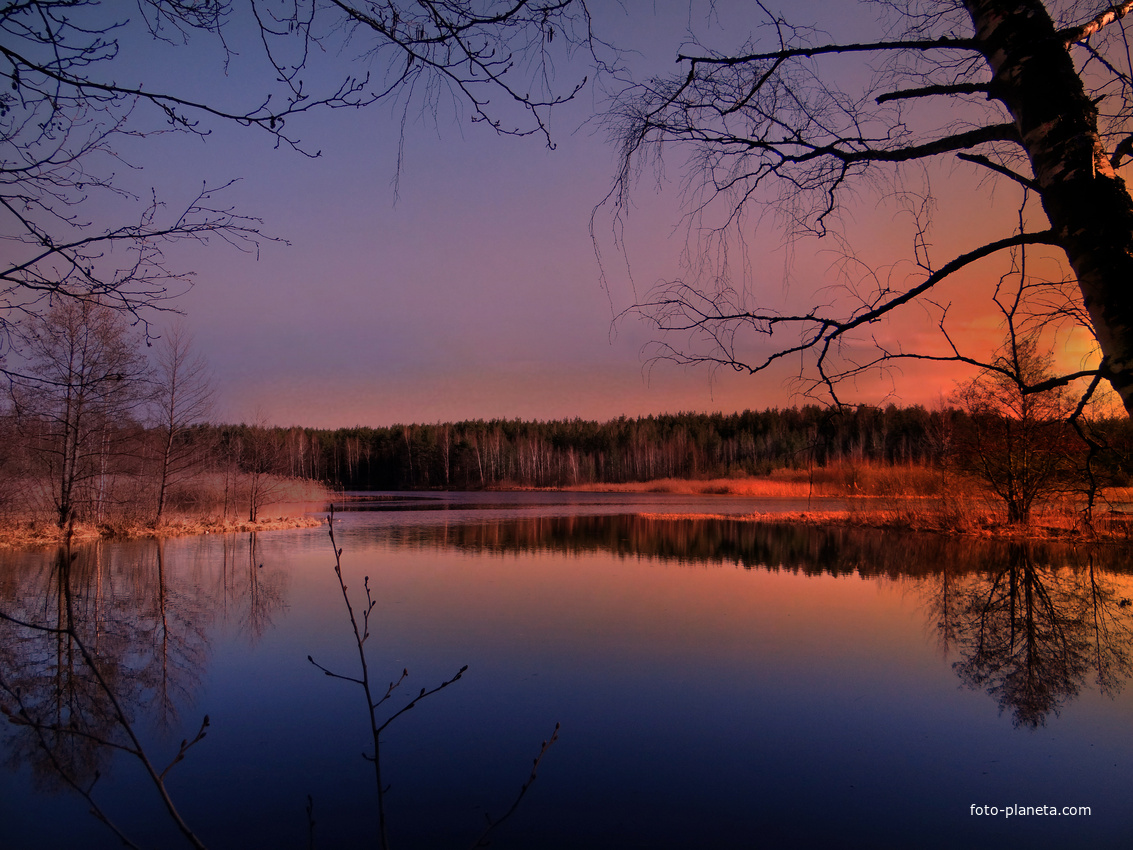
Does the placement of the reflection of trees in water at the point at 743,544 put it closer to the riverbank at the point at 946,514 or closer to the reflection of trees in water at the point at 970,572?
the reflection of trees in water at the point at 970,572

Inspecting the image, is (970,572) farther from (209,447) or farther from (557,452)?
(557,452)

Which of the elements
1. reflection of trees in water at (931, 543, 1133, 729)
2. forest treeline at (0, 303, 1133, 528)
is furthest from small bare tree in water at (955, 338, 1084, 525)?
reflection of trees in water at (931, 543, 1133, 729)

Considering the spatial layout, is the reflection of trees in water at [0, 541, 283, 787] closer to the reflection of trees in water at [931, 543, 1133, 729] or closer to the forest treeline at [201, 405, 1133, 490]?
the reflection of trees in water at [931, 543, 1133, 729]

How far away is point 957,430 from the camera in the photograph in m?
19.2

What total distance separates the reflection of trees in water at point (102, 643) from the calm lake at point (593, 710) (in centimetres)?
5

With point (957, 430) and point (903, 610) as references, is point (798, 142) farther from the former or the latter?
point (957, 430)

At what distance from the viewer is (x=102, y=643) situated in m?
7.33

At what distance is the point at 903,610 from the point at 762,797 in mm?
6353

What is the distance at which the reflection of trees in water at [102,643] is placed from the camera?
16.2 feet

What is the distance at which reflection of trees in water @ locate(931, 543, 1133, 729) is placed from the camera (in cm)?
610

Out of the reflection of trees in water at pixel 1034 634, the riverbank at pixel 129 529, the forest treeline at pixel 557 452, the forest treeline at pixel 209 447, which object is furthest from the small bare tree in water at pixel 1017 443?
the forest treeline at pixel 557 452

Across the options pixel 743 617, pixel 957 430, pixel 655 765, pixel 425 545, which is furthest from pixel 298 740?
pixel 957 430

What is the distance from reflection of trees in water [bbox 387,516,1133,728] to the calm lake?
0.21 ft

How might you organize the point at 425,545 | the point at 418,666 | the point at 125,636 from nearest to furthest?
the point at 418,666, the point at 125,636, the point at 425,545
